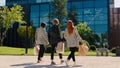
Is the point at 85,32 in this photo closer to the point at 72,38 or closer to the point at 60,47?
the point at 60,47

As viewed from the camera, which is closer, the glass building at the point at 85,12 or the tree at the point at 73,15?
the glass building at the point at 85,12

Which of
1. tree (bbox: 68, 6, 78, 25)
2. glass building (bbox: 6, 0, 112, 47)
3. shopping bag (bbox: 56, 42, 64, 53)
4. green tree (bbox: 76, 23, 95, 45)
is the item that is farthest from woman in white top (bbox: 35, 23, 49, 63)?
tree (bbox: 68, 6, 78, 25)

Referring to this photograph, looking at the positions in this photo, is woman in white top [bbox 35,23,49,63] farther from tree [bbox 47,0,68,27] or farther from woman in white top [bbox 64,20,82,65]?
tree [bbox 47,0,68,27]

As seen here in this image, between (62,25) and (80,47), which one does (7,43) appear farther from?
(80,47)

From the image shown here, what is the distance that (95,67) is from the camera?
1216 cm

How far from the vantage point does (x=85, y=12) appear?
6944cm

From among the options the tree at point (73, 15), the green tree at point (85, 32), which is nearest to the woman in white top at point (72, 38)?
the green tree at point (85, 32)

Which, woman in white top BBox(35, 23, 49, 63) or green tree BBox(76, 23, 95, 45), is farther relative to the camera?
green tree BBox(76, 23, 95, 45)

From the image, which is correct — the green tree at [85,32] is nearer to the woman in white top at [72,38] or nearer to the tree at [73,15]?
the tree at [73,15]

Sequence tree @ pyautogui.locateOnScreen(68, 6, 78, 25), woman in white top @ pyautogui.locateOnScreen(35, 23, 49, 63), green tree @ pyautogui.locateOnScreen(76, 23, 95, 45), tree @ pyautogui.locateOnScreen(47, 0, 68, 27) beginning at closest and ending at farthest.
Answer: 1. woman in white top @ pyautogui.locateOnScreen(35, 23, 49, 63)
2. green tree @ pyautogui.locateOnScreen(76, 23, 95, 45)
3. tree @ pyautogui.locateOnScreen(47, 0, 68, 27)
4. tree @ pyautogui.locateOnScreen(68, 6, 78, 25)

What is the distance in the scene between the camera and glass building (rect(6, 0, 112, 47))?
67250 mm

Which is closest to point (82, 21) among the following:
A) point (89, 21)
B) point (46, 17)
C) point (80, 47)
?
point (89, 21)

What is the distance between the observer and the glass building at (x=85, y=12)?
2648 inches

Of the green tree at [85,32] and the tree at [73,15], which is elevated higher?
the tree at [73,15]
